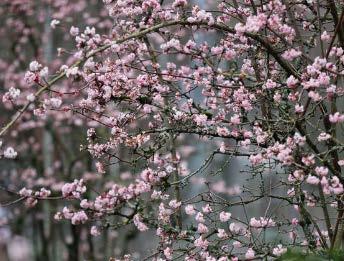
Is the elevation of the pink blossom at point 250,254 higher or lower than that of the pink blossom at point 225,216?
lower

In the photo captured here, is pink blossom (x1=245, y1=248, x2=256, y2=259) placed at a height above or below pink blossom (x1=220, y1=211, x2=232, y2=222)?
below

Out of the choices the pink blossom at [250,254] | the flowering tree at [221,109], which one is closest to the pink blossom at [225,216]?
the flowering tree at [221,109]

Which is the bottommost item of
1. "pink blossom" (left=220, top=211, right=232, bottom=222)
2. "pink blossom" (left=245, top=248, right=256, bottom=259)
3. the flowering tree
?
"pink blossom" (left=245, top=248, right=256, bottom=259)

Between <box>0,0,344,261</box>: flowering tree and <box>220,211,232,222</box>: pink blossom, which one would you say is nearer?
<box>0,0,344,261</box>: flowering tree

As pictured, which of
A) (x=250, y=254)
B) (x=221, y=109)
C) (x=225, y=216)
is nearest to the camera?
(x=250, y=254)

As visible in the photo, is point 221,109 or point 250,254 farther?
point 221,109

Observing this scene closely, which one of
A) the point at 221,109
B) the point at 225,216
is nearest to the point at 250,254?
the point at 225,216

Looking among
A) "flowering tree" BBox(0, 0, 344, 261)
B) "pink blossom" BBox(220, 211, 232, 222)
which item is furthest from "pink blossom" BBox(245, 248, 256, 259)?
"pink blossom" BBox(220, 211, 232, 222)

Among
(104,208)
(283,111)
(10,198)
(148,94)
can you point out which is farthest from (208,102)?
(10,198)

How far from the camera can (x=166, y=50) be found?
178 inches

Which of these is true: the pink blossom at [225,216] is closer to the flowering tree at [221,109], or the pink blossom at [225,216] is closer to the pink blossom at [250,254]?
the flowering tree at [221,109]

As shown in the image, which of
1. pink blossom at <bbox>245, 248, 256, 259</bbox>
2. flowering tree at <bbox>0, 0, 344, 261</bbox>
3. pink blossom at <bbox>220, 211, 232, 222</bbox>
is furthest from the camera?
pink blossom at <bbox>220, 211, 232, 222</bbox>

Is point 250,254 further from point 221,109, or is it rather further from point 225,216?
point 221,109

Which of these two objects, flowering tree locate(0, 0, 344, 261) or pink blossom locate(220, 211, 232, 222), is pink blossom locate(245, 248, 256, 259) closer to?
flowering tree locate(0, 0, 344, 261)
